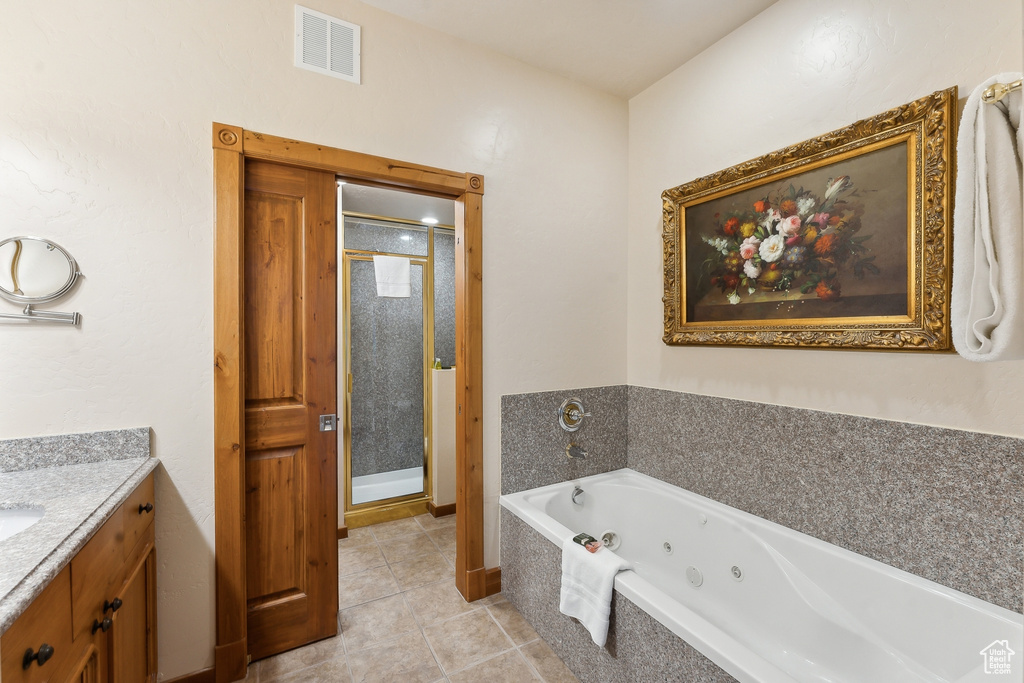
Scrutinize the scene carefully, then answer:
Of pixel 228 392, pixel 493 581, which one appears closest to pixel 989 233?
pixel 493 581

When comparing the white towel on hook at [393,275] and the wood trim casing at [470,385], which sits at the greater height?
the white towel on hook at [393,275]

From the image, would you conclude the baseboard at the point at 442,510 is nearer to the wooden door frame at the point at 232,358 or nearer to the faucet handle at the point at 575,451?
the faucet handle at the point at 575,451

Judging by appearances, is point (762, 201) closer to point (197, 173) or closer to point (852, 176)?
point (852, 176)

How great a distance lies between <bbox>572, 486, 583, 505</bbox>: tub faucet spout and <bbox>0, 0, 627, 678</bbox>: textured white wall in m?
1.62

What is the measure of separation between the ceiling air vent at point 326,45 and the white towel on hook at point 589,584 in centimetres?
216

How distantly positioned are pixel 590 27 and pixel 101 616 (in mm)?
2726

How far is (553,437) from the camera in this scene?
8.08ft

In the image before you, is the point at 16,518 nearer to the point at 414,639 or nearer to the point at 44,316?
the point at 44,316

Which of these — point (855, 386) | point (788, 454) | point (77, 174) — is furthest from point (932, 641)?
point (77, 174)

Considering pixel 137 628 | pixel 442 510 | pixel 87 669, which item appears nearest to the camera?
pixel 87 669

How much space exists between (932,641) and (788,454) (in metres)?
0.68

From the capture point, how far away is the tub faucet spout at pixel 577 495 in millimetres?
2366

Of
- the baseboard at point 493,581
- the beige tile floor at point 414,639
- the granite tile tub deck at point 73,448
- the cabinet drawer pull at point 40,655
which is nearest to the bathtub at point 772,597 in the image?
the baseboard at point 493,581

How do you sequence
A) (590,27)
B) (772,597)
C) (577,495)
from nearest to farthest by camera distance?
1. (772,597)
2. (590,27)
3. (577,495)
